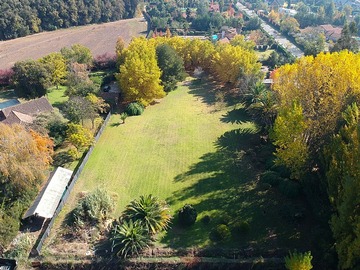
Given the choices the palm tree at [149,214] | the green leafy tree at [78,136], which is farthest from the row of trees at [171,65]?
the palm tree at [149,214]

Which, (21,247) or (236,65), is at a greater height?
(236,65)

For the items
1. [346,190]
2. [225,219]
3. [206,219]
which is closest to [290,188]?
[225,219]

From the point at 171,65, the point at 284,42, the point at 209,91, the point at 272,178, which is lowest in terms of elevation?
the point at 284,42

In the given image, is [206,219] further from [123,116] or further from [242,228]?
[123,116]

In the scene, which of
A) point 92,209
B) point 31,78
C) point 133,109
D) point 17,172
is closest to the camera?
point 92,209

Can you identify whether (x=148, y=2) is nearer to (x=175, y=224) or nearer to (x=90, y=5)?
(x=90, y=5)
